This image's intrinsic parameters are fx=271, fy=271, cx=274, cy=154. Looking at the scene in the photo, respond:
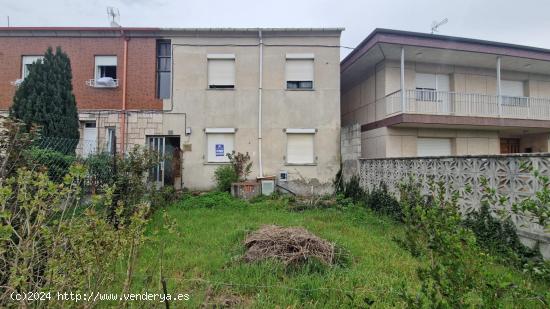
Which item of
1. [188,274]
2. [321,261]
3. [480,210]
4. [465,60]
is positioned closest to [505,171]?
[480,210]

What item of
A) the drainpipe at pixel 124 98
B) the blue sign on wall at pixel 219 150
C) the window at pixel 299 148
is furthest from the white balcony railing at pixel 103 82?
the window at pixel 299 148

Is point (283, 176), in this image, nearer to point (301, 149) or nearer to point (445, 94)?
point (301, 149)

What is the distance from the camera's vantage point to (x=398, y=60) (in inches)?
452

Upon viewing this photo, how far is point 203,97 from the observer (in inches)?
447

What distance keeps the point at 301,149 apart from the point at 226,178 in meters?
3.32

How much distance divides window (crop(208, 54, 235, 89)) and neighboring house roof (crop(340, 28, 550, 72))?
5371 mm

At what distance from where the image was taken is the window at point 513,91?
1247 cm

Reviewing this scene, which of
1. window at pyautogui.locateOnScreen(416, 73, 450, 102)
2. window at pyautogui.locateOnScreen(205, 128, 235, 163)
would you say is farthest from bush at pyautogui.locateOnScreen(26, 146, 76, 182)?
window at pyautogui.locateOnScreen(416, 73, 450, 102)

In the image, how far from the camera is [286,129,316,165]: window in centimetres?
1132

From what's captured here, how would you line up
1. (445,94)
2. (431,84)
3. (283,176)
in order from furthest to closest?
(431,84) < (445,94) < (283,176)

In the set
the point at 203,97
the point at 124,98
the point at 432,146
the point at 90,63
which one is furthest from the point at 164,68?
the point at 432,146

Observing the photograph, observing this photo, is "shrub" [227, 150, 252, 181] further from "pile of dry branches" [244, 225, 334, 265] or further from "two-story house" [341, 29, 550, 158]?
"pile of dry branches" [244, 225, 334, 265]

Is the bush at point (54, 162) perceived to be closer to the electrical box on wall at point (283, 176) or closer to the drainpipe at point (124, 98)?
the drainpipe at point (124, 98)

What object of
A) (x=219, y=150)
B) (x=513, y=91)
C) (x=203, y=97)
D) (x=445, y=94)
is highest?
(x=513, y=91)
